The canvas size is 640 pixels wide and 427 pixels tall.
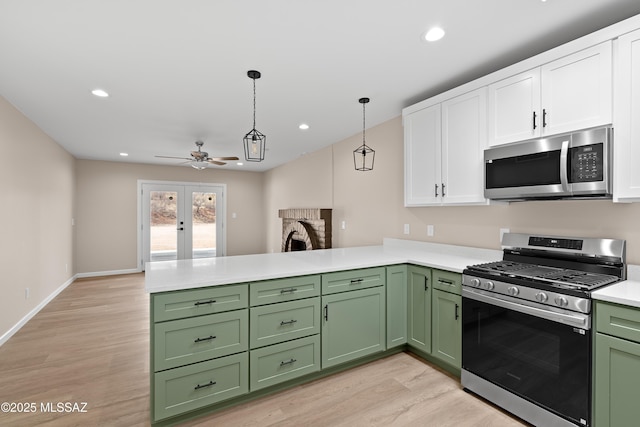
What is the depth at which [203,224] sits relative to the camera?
25.0 feet

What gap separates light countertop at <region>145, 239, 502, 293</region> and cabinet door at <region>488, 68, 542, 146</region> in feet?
3.28

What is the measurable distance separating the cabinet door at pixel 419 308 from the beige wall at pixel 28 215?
13.0 ft

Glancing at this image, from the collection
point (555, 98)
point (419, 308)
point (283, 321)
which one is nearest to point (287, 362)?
point (283, 321)

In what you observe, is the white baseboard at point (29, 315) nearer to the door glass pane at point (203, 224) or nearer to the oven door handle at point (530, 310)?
the door glass pane at point (203, 224)

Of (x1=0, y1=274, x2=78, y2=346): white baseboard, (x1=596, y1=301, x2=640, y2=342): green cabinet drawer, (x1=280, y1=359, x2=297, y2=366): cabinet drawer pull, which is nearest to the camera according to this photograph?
(x1=596, y1=301, x2=640, y2=342): green cabinet drawer

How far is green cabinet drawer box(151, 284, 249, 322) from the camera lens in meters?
1.79

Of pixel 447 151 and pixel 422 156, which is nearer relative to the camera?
pixel 447 151

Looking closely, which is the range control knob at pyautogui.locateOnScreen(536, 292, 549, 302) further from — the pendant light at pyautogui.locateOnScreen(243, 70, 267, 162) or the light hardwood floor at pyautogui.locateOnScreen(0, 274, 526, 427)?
the pendant light at pyautogui.locateOnScreen(243, 70, 267, 162)

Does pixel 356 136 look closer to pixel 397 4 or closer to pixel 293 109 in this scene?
pixel 293 109

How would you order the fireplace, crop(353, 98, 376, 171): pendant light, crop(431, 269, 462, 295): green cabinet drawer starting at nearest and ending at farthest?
crop(431, 269, 462, 295): green cabinet drawer → crop(353, 98, 376, 171): pendant light → the fireplace

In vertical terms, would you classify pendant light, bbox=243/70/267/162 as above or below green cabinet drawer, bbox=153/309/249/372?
above

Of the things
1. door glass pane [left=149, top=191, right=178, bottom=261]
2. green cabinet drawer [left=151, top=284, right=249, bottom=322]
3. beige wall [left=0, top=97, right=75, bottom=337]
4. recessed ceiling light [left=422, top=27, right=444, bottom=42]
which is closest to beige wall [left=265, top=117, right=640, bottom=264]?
recessed ceiling light [left=422, top=27, right=444, bottom=42]

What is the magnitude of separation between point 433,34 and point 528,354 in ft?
6.97

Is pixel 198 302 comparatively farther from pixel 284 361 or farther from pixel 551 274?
pixel 551 274
